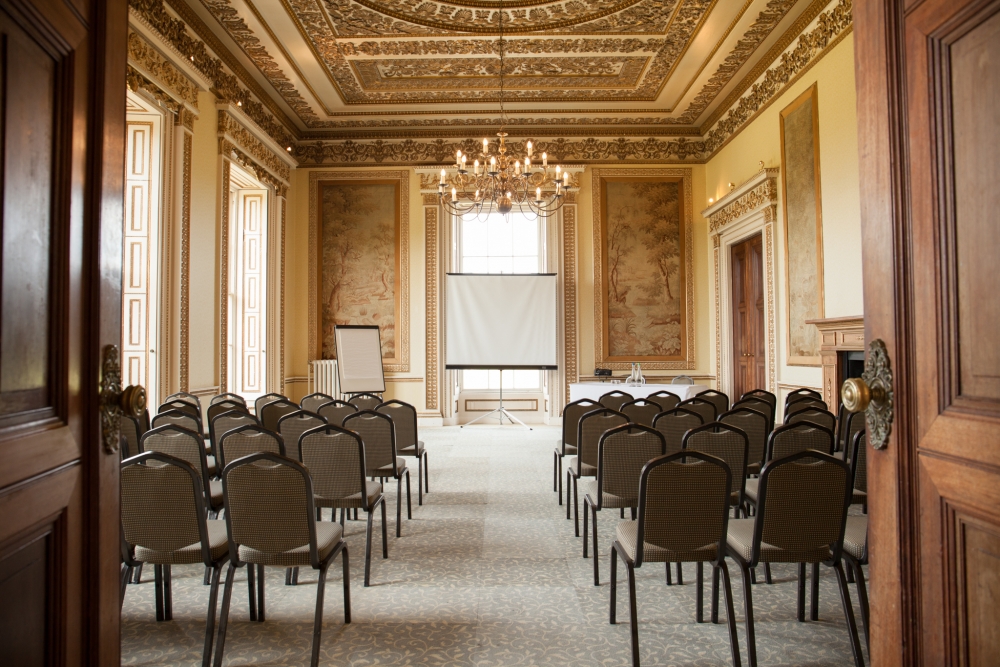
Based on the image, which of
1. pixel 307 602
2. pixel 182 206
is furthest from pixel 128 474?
pixel 182 206

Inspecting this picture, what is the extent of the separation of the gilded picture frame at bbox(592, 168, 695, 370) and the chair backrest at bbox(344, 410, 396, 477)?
6171mm

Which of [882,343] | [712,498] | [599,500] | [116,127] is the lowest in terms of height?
[599,500]

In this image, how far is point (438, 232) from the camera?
32.8 feet

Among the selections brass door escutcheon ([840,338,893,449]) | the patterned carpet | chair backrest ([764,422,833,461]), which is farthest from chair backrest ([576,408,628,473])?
brass door escutcheon ([840,338,893,449])

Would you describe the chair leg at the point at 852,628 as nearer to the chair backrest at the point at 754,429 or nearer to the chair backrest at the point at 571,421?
the chair backrest at the point at 754,429

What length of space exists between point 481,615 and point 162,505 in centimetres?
141

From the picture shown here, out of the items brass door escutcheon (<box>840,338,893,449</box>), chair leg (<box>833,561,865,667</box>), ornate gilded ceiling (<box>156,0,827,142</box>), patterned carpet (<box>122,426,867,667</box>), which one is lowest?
patterned carpet (<box>122,426,867,667</box>)

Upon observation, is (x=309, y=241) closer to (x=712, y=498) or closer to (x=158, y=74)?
(x=158, y=74)

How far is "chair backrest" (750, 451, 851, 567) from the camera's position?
237cm

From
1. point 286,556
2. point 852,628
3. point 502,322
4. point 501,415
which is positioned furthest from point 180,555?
point 502,322

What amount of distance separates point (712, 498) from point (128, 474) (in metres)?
2.24

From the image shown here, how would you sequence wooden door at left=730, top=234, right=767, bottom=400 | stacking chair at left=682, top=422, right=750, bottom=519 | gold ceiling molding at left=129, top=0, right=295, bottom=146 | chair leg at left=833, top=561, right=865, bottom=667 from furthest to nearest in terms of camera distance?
1. wooden door at left=730, top=234, right=767, bottom=400
2. gold ceiling molding at left=129, top=0, right=295, bottom=146
3. stacking chair at left=682, top=422, right=750, bottom=519
4. chair leg at left=833, top=561, right=865, bottom=667

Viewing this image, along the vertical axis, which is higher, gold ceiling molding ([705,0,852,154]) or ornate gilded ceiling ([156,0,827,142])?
ornate gilded ceiling ([156,0,827,142])

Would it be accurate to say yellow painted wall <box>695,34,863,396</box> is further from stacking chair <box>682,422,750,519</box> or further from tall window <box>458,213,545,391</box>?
tall window <box>458,213,545,391</box>
